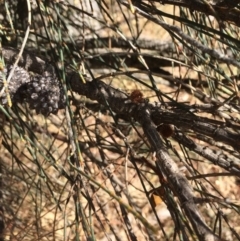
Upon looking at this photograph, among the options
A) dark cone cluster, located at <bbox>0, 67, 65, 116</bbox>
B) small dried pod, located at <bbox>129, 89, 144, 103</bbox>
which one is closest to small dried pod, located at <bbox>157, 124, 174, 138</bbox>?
small dried pod, located at <bbox>129, 89, 144, 103</bbox>

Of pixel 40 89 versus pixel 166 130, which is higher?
pixel 40 89

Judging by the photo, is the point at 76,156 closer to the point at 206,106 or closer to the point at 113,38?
the point at 206,106

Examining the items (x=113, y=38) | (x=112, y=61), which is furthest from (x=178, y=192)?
(x=113, y=38)

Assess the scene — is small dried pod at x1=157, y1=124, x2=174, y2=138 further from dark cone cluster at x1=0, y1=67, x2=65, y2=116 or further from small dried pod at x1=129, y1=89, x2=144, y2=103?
dark cone cluster at x1=0, y1=67, x2=65, y2=116

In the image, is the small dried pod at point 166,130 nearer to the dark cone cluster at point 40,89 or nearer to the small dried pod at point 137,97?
the small dried pod at point 137,97

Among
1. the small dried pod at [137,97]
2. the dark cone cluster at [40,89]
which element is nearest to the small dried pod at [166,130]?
the small dried pod at [137,97]

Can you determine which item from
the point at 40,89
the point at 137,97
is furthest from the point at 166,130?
the point at 40,89

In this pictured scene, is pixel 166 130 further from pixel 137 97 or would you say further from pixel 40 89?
pixel 40 89
